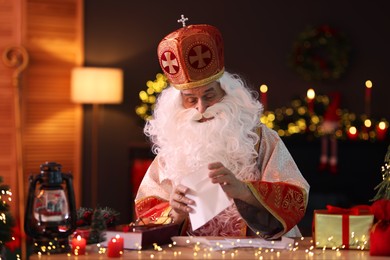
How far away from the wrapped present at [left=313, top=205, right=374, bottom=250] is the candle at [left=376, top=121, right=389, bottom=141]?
5451 millimetres

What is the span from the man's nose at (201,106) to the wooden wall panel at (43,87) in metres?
5.34

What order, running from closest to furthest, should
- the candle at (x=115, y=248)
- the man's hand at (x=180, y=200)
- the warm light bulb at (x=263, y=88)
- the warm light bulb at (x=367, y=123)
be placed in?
the candle at (x=115, y=248) → the man's hand at (x=180, y=200) → the warm light bulb at (x=367, y=123) → the warm light bulb at (x=263, y=88)

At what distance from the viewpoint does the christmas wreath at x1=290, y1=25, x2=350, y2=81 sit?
368 inches

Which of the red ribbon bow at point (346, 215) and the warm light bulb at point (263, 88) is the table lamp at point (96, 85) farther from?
the red ribbon bow at point (346, 215)

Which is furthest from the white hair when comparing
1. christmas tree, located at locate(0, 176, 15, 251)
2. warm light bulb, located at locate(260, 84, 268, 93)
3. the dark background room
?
the dark background room

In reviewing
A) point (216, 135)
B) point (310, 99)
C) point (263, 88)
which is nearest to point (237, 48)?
point (263, 88)

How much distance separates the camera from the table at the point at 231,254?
3.09 metres

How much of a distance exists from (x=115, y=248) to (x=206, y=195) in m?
0.44

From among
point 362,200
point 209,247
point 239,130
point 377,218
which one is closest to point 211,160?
point 239,130

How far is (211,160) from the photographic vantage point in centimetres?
376

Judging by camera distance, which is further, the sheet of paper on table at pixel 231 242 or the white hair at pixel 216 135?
the white hair at pixel 216 135

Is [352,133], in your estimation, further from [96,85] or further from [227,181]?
[227,181]

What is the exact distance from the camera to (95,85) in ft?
28.6

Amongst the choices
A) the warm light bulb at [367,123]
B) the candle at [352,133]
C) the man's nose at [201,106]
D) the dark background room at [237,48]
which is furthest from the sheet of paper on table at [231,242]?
the dark background room at [237,48]
